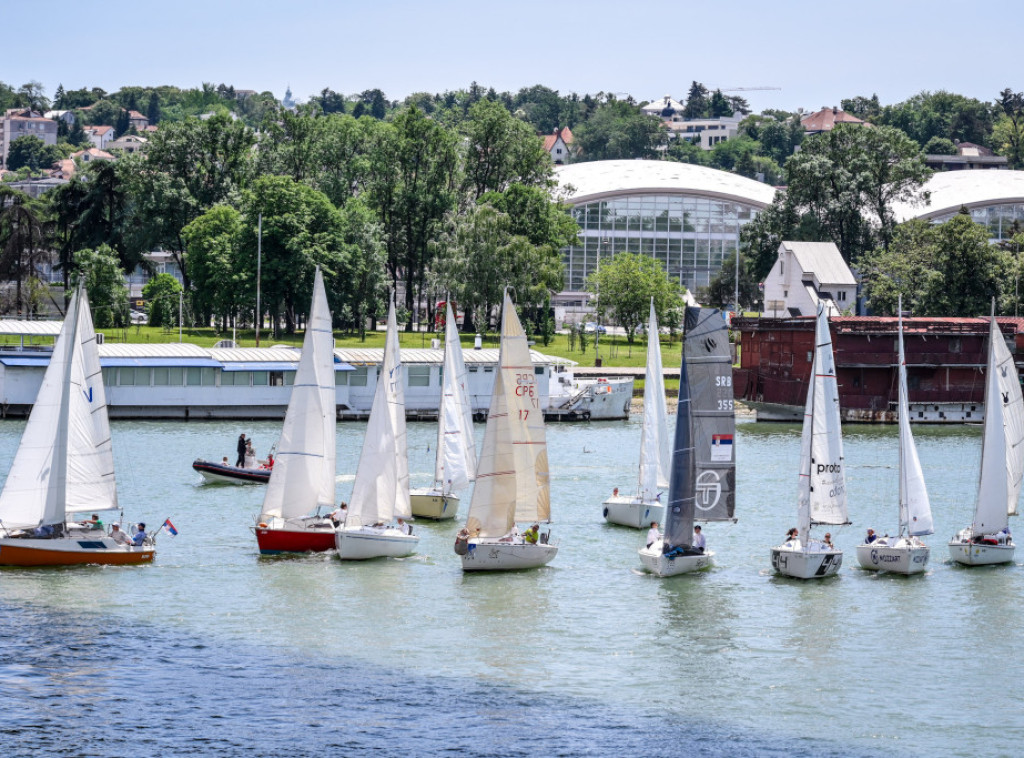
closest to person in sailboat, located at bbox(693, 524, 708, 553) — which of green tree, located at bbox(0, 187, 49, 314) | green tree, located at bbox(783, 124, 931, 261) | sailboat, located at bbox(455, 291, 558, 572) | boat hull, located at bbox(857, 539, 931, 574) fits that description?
sailboat, located at bbox(455, 291, 558, 572)

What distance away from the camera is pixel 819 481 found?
53.7 meters

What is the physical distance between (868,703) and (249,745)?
15.3 meters

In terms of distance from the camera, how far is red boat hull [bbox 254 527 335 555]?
178 ft

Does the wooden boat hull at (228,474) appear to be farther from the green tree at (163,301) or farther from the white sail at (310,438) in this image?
the green tree at (163,301)

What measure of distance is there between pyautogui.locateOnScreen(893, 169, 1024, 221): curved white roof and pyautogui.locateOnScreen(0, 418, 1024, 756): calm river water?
123 metres

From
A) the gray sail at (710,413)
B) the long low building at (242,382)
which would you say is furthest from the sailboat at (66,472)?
the long low building at (242,382)

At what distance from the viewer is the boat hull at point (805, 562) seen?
51844mm

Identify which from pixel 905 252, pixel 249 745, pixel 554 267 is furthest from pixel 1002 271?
pixel 249 745

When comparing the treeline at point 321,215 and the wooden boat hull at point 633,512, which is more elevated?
the treeline at point 321,215

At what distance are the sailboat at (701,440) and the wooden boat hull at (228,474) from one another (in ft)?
88.7

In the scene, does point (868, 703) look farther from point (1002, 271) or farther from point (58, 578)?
point (1002, 271)

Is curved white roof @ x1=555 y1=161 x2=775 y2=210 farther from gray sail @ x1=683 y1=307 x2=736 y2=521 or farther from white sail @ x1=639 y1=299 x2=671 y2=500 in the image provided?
gray sail @ x1=683 y1=307 x2=736 y2=521

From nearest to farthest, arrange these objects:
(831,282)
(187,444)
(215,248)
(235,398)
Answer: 1. (187,444)
2. (235,398)
3. (215,248)
4. (831,282)

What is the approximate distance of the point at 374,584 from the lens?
50188 millimetres
